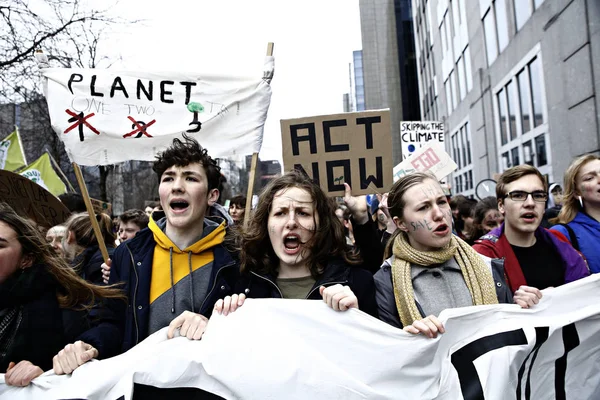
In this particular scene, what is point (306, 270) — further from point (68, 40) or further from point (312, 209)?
point (68, 40)

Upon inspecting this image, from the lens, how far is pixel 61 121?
366 centimetres

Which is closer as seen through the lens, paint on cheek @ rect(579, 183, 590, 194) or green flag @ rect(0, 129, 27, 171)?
paint on cheek @ rect(579, 183, 590, 194)

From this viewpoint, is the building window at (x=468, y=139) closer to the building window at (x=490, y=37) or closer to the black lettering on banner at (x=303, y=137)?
the building window at (x=490, y=37)

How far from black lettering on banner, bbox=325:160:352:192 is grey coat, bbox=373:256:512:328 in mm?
1089

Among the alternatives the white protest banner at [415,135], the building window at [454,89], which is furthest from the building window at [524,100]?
the building window at [454,89]

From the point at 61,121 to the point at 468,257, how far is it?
2892mm

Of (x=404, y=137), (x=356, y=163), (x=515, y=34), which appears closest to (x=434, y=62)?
(x=515, y=34)

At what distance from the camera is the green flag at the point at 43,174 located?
27.8 feet

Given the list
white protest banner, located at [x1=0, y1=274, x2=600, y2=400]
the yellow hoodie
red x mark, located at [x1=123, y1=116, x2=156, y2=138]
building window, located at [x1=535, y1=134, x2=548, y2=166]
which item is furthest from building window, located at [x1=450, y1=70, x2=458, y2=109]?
white protest banner, located at [x1=0, y1=274, x2=600, y2=400]

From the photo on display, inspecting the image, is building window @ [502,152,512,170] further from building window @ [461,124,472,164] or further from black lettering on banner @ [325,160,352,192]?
black lettering on banner @ [325,160,352,192]

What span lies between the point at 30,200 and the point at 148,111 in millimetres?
1477

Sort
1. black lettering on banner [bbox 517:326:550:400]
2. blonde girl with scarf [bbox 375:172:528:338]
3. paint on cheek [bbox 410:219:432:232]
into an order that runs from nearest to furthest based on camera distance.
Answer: black lettering on banner [bbox 517:326:550:400]
blonde girl with scarf [bbox 375:172:528:338]
paint on cheek [bbox 410:219:432:232]

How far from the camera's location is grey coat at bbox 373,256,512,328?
8.15 ft

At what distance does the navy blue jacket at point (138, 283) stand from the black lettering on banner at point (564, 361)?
1655mm
